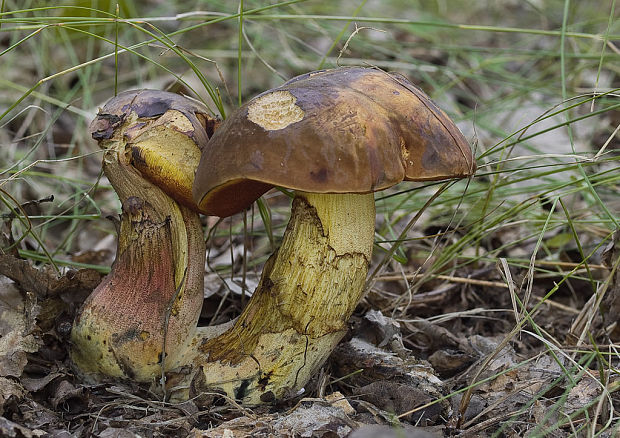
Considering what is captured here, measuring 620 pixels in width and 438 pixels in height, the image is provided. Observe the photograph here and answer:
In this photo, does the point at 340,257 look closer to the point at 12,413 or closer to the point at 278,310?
the point at 278,310

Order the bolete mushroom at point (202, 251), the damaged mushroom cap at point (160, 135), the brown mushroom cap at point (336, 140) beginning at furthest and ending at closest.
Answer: the damaged mushroom cap at point (160, 135) < the bolete mushroom at point (202, 251) < the brown mushroom cap at point (336, 140)

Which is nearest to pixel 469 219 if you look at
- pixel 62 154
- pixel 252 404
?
pixel 252 404

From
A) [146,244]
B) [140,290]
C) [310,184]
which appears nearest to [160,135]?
[146,244]

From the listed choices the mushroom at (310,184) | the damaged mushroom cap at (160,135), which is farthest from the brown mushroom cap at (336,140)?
the damaged mushroom cap at (160,135)

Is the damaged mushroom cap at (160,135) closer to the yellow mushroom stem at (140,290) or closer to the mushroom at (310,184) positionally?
the yellow mushroom stem at (140,290)

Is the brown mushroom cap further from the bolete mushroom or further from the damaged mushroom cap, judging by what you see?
the damaged mushroom cap

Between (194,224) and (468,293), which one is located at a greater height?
(194,224)

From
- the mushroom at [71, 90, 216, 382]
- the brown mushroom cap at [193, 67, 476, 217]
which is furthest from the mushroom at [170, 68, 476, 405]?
the mushroom at [71, 90, 216, 382]
